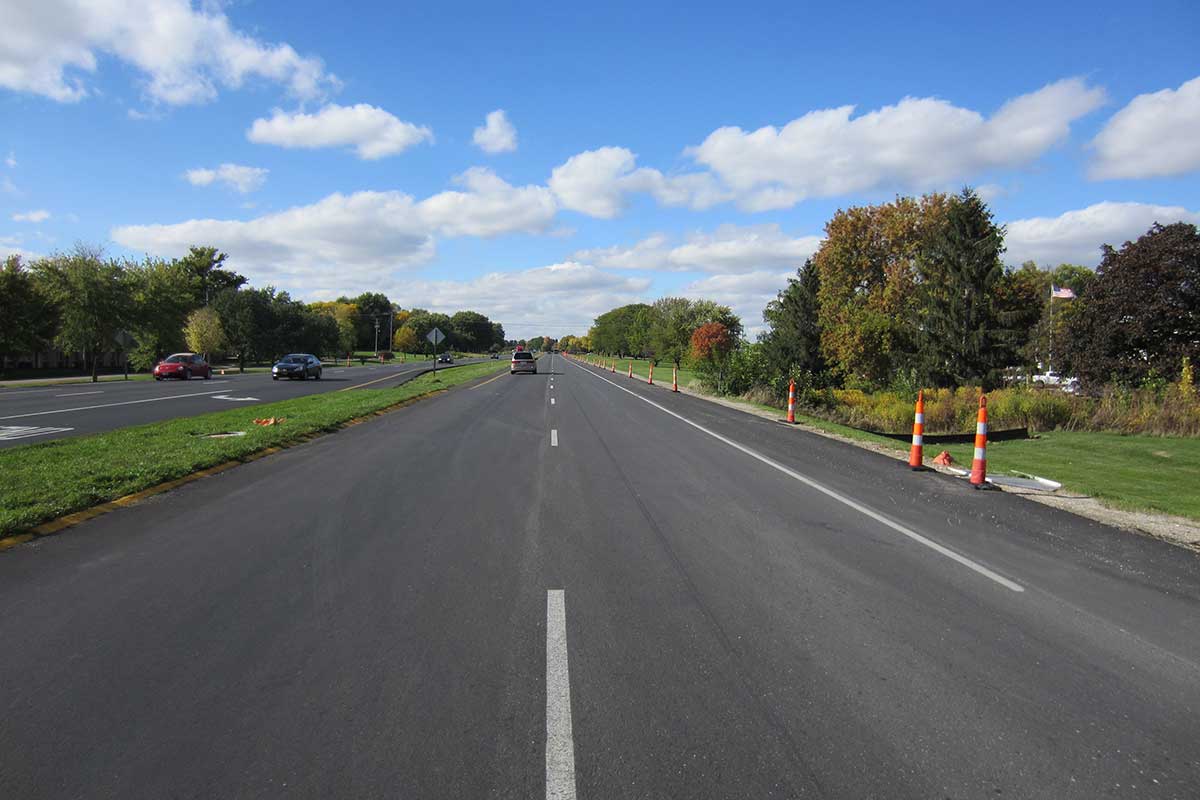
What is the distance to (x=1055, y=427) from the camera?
1861 centimetres

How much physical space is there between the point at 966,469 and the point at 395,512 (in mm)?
9699

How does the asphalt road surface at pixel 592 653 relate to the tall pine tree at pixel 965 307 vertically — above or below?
below

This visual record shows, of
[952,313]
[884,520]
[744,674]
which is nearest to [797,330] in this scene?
[952,313]

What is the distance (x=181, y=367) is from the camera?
39.3 meters

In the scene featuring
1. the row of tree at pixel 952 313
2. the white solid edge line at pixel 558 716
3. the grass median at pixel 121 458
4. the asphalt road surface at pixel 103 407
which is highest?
the row of tree at pixel 952 313

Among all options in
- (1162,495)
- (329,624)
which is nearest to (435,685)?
(329,624)

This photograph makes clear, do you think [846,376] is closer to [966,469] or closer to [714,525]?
[966,469]

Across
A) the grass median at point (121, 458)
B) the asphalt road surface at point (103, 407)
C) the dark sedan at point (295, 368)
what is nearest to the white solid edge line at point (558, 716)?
the grass median at point (121, 458)

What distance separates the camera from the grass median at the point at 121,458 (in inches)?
297

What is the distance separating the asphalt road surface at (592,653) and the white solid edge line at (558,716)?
0.6 inches

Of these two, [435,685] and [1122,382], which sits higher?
[1122,382]

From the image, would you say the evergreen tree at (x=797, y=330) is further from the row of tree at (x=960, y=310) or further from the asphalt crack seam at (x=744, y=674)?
the asphalt crack seam at (x=744, y=674)

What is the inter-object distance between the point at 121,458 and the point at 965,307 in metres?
32.7

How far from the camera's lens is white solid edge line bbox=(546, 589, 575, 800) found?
114 inches
